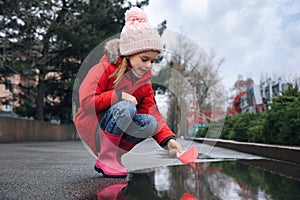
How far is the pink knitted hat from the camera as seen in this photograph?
7.75ft

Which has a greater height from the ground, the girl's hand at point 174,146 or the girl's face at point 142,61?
the girl's face at point 142,61

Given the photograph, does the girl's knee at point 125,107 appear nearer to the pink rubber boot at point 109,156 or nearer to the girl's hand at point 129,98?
the girl's hand at point 129,98

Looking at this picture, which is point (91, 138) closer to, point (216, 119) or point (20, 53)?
point (216, 119)

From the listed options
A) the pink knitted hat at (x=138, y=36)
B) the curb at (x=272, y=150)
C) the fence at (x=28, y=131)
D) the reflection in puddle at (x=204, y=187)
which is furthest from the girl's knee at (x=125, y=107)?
the fence at (x=28, y=131)

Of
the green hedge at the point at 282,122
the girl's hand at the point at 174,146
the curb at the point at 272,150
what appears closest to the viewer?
the girl's hand at the point at 174,146

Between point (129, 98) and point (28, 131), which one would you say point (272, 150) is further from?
point (28, 131)

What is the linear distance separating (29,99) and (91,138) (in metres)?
14.9

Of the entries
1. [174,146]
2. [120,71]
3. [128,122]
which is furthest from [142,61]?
[174,146]

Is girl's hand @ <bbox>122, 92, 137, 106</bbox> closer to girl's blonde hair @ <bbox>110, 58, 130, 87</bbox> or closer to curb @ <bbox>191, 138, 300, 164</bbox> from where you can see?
girl's blonde hair @ <bbox>110, 58, 130, 87</bbox>

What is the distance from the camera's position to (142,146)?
3.36 meters

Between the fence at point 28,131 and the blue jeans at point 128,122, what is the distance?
975cm

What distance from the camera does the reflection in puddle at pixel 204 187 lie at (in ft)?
6.41

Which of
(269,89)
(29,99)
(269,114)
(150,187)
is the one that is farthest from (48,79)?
(269,89)

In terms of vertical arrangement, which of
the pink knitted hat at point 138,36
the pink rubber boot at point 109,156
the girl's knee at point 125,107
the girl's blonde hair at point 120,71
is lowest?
the pink rubber boot at point 109,156
